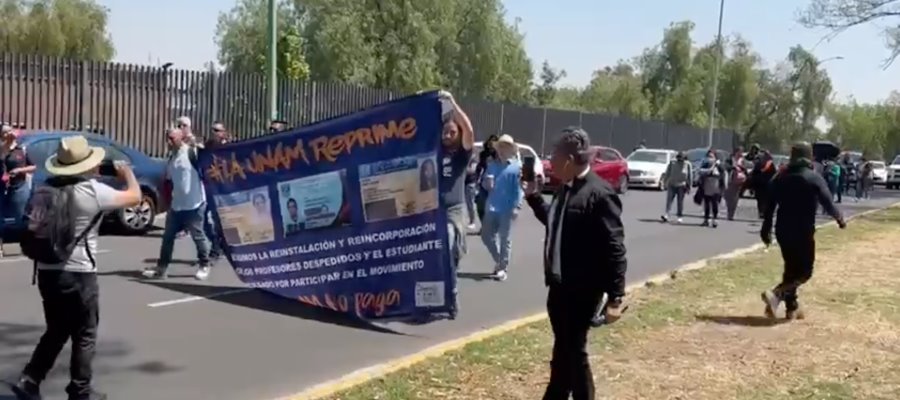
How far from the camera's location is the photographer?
5957 mm

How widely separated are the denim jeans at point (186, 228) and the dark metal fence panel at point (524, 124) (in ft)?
93.9

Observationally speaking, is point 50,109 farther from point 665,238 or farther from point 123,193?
point 123,193

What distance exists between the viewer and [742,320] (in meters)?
10.2

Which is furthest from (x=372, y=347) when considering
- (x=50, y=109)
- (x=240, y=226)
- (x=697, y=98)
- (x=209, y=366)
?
(x=697, y=98)

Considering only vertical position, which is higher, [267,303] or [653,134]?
[653,134]

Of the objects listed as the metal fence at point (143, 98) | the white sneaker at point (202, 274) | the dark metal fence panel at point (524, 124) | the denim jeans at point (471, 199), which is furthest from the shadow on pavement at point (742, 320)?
the dark metal fence panel at point (524, 124)

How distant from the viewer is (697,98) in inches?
2825

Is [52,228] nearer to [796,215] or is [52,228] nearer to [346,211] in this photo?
[346,211]

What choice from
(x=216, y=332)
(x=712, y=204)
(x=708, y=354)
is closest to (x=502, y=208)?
(x=708, y=354)

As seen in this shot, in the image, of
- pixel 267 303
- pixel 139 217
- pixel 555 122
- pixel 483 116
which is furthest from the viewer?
pixel 555 122

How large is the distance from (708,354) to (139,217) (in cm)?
959

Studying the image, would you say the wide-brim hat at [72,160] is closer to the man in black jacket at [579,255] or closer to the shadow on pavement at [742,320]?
Answer: the man in black jacket at [579,255]

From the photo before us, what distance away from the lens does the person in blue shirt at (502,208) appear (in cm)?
1205

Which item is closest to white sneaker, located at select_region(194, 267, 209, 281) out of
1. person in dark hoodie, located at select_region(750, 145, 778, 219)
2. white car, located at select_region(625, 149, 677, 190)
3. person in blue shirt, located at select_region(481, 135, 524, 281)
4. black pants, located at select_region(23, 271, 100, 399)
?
person in blue shirt, located at select_region(481, 135, 524, 281)
